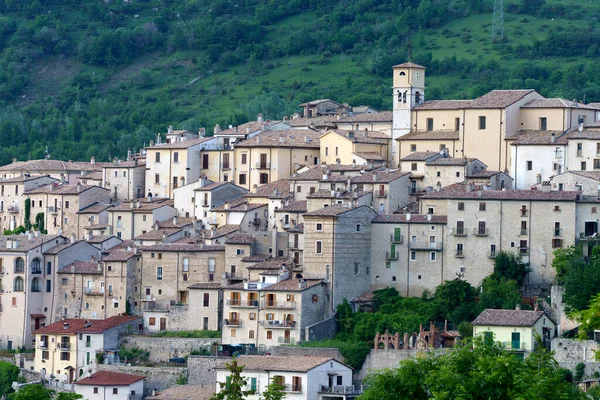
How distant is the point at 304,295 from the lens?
238 ft

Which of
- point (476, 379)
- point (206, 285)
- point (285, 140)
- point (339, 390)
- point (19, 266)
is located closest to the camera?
point (476, 379)

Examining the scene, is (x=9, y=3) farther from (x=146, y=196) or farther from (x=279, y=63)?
(x=146, y=196)

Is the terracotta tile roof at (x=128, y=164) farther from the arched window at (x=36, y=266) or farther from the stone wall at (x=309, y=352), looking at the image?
the stone wall at (x=309, y=352)

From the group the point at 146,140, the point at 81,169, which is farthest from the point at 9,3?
the point at 81,169

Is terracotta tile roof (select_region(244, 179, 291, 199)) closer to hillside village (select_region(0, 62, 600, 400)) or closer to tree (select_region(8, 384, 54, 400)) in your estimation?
hillside village (select_region(0, 62, 600, 400))

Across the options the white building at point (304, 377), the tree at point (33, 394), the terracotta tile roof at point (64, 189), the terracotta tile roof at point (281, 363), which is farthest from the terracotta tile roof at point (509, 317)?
the terracotta tile roof at point (64, 189)

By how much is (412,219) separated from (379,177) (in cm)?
471

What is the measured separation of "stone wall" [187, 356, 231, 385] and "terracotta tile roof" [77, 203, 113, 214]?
1699 cm

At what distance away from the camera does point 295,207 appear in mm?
80188

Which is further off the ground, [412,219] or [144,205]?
[144,205]

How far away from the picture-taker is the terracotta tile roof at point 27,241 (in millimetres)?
80375

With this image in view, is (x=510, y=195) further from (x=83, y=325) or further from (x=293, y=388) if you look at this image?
(x=83, y=325)

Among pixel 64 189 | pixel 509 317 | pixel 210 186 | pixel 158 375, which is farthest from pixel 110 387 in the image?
pixel 64 189

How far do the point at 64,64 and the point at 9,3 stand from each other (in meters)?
14.0
